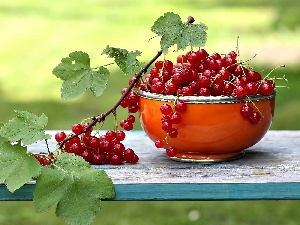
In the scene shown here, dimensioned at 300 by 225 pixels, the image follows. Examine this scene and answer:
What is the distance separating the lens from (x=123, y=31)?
7641mm

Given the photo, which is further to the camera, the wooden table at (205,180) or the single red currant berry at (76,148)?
the single red currant berry at (76,148)

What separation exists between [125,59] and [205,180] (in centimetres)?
30

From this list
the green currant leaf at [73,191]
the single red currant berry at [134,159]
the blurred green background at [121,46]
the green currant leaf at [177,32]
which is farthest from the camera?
the blurred green background at [121,46]

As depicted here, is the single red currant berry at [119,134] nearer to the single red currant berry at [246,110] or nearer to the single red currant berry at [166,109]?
the single red currant berry at [166,109]

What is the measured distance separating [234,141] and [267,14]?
7353mm

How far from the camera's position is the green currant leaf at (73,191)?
1.35 metres

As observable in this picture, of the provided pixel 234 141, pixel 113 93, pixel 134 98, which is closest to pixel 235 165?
pixel 234 141

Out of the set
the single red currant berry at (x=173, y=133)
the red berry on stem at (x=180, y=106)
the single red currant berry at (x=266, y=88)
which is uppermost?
the single red currant berry at (x=266, y=88)

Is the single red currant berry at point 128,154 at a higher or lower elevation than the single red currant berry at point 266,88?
lower

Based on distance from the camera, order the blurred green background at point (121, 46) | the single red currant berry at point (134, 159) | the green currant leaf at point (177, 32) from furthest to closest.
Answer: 1. the blurred green background at point (121, 46)
2. the single red currant berry at point (134, 159)
3. the green currant leaf at point (177, 32)

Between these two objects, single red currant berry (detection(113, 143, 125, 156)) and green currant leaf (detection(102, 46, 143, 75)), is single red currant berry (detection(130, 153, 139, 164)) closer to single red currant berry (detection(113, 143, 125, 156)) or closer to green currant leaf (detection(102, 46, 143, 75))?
single red currant berry (detection(113, 143, 125, 156))

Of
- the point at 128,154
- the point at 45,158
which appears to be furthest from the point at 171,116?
the point at 45,158

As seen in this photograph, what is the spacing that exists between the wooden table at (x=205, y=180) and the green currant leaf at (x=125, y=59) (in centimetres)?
18

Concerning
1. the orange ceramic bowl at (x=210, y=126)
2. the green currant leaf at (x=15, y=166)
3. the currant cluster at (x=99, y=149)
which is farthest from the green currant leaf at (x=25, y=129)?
the orange ceramic bowl at (x=210, y=126)
